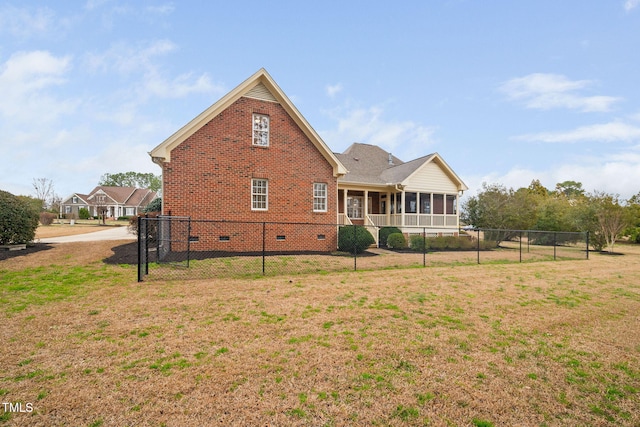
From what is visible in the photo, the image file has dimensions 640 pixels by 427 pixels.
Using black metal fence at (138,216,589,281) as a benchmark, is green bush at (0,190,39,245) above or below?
above

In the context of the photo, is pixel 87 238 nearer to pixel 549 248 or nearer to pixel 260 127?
pixel 260 127

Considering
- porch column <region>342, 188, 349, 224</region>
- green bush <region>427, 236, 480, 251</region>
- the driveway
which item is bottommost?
green bush <region>427, 236, 480, 251</region>

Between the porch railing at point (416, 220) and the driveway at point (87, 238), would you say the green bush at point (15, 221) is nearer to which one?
the driveway at point (87, 238)

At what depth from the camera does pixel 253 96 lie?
14250 millimetres

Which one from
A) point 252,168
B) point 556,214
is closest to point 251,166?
point 252,168

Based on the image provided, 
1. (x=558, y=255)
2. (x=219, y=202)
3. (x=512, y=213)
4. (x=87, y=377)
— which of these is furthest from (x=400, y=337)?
(x=512, y=213)

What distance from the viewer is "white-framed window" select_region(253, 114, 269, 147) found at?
563 inches

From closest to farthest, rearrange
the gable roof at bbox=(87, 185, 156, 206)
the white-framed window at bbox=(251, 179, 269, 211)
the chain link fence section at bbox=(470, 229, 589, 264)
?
1. the white-framed window at bbox=(251, 179, 269, 211)
2. the chain link fence section at bbox=(470, 229, 589, 264)
3. the gable roof at bbox=(87, 185, 156, 206)

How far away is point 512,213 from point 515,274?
592 inches

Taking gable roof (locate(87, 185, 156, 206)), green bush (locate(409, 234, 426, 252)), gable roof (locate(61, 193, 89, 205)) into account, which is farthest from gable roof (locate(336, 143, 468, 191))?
gable roof (locate(61, 193, 89, 205))

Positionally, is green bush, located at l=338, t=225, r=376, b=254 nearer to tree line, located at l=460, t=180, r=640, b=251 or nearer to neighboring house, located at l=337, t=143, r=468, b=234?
neighboring house, located at l=337, t=143, r=468, b=234

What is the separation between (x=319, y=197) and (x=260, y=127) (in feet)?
14.5

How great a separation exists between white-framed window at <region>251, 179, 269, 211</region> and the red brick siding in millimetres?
171

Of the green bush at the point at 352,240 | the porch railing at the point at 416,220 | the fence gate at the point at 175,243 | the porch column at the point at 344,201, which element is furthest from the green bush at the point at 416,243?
the fence gate at the point at 175,243
